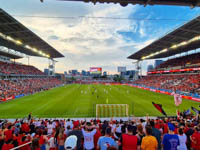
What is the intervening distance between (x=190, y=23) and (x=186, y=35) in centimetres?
814

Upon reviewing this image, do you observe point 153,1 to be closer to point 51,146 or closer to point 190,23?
point 51,146

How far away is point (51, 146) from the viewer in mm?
4945

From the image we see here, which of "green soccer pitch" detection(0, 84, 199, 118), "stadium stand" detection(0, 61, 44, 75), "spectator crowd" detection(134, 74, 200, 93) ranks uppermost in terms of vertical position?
"stadium stand" detection(0, 61, 44, 75)

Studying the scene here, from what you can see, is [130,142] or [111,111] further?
[111,111]

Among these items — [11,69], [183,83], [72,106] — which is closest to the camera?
[72,106]

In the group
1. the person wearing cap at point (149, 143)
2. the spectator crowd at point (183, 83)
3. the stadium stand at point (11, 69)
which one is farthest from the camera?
the stadium stand at point (11, 69)

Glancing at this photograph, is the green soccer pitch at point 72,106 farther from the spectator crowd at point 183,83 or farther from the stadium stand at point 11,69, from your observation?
the stadium stand at point 11,69

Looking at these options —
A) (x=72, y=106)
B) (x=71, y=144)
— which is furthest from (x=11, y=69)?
(x=71, y=144)

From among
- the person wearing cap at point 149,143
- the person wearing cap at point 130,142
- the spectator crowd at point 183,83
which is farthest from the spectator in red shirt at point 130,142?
the spectator crowd at point 183,83

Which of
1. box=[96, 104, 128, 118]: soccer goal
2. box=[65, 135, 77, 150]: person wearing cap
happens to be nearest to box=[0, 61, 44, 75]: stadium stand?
box=[96, 104, 128, 118]: soccer goal

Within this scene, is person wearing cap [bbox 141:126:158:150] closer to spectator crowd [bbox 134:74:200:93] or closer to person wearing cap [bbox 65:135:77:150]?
person wearing cap [bbox 65:135:77:150]

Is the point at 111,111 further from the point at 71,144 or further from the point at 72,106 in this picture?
the point at 71,144

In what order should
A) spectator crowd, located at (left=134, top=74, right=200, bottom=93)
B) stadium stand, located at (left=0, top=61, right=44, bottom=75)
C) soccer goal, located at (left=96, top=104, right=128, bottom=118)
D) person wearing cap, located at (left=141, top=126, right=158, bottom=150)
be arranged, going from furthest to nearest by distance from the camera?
stadium stand, located at (left=0, top=61, right=44, bottom=75)
spectator crowd, located at (left=134, top=74, right=200, bottom=93)
soccer goal, located at (left=96, top=104, right=128, bottom=118)
person wearing cap, located at (left=141, top=126, right=158, bottom=150)

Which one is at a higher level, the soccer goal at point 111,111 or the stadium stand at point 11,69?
the stadium stand at point 11,69
